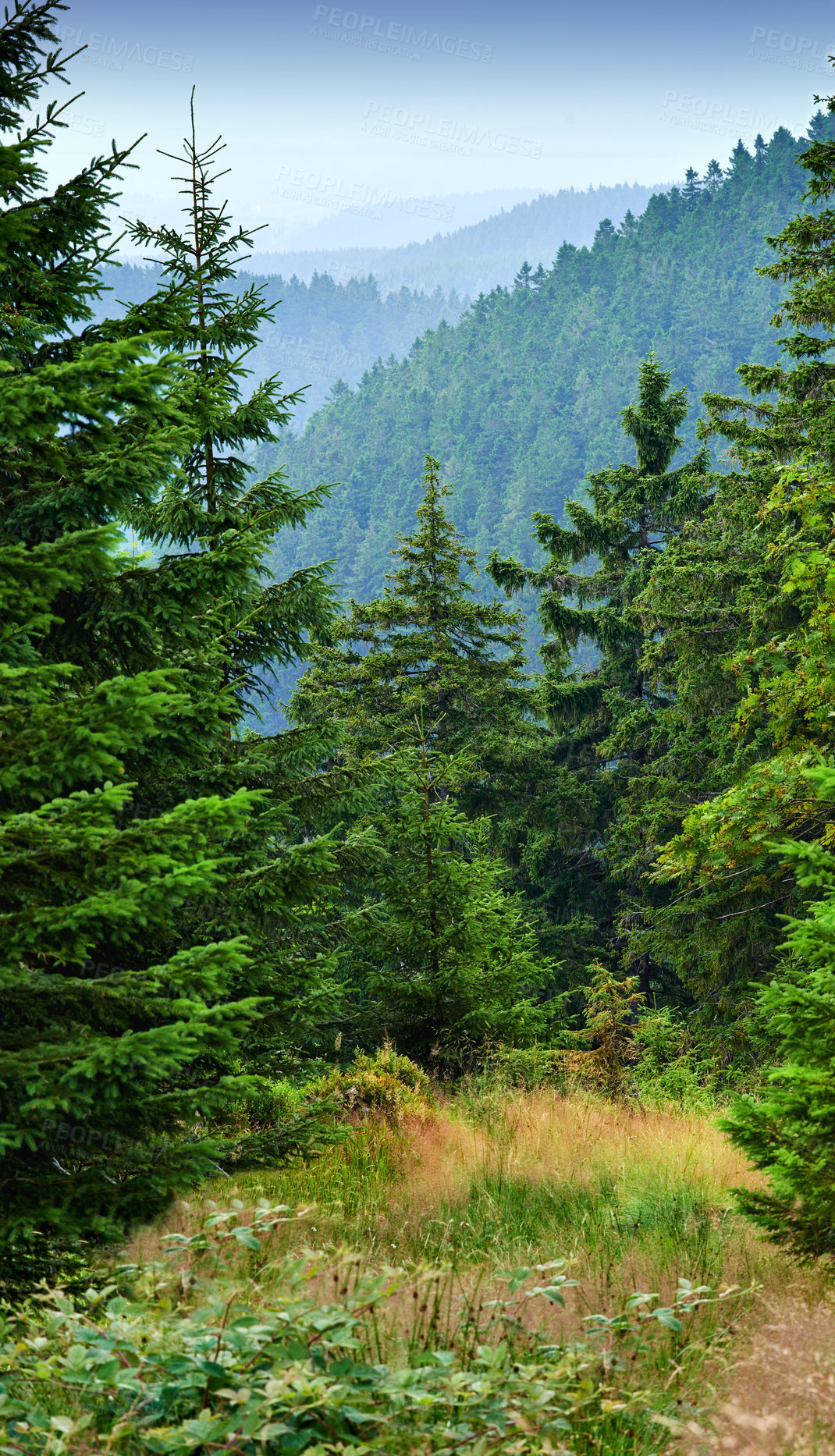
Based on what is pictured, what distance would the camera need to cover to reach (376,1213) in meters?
4.95

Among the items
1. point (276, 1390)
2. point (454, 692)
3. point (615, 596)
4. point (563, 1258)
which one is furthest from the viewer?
point (615, 596)

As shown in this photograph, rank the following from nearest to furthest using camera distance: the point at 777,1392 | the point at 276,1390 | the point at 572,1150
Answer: the point at 276,1390, the point at 777,1392, the point at 572,1150

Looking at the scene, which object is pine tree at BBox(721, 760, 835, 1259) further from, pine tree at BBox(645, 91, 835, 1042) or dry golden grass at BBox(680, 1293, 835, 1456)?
pine tree at BBox(645, 91, 835, 1042)

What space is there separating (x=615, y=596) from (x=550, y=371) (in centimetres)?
12765

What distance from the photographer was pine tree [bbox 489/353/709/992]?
21547mm

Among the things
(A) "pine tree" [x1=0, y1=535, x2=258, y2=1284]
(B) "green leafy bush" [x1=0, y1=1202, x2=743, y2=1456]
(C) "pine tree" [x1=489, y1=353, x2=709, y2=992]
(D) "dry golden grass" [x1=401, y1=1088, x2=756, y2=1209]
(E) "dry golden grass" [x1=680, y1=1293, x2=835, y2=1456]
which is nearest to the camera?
(B) "green leafy bush" [x1=0, y1=1202, x2=743, y2=1456]

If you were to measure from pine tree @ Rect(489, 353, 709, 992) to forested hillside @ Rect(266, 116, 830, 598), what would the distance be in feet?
300

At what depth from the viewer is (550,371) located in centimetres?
13825

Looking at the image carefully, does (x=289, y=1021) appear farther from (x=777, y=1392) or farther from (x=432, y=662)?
(x=432, y=662)

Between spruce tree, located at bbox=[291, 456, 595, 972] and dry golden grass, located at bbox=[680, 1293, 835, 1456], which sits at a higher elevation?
spruce tree, located at bbox=[291, 456, 595, 972]

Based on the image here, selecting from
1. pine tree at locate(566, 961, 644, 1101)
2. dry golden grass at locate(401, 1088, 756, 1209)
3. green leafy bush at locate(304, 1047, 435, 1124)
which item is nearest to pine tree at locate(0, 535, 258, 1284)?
dry golden grass at locate(401, 1088, 756, 1209)
